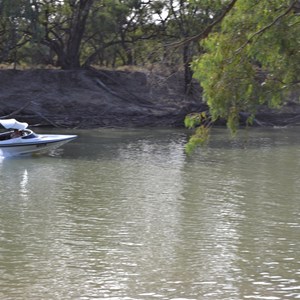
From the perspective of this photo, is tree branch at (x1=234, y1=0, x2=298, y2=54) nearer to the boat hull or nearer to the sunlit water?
the sunlit water

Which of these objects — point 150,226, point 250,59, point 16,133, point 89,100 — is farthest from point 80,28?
point 250,59

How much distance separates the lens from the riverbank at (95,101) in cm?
4128

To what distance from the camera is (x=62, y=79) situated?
45.0 meters

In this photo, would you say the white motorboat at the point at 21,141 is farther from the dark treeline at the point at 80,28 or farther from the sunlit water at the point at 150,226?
the dark treeline at the point at 80,28

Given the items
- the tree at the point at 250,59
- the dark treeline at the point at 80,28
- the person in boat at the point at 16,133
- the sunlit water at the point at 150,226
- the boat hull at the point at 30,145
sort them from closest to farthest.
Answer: the tree at the point at 250,59, the sunlit water at the point at 150,226, the boat hull at the point at 30,145, the person in boat at the point at 16,133, the dark treeline at the point at 80,28

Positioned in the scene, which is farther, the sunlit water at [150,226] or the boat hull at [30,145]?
the boat hull at [30,145]

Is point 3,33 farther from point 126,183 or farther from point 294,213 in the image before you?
point 294,213

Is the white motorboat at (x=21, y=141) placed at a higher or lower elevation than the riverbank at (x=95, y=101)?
lower

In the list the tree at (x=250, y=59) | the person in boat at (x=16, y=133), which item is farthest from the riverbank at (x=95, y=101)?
the tree at (x=250, y=59)

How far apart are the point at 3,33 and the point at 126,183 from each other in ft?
80.7

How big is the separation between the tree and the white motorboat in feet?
53.7

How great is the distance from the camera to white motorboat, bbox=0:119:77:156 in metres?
26.3

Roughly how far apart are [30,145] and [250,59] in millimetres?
16955

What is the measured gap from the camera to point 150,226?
15.5 meters
